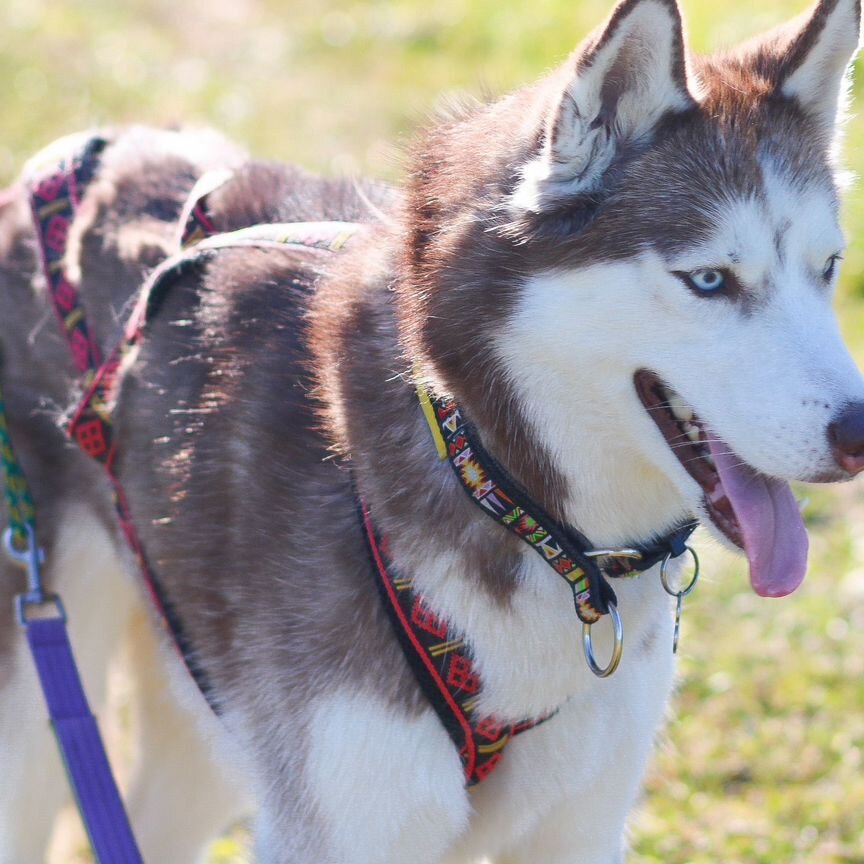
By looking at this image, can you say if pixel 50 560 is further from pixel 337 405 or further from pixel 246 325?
pixel 337 405

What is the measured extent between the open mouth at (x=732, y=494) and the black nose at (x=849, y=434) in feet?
0.50

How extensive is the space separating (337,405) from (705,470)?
2.12ft

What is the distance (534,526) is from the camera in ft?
6.88

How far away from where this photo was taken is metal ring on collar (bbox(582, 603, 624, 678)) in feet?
6.90

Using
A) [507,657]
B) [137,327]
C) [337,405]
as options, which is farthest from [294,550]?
[137,327]

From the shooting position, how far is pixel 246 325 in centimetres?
254

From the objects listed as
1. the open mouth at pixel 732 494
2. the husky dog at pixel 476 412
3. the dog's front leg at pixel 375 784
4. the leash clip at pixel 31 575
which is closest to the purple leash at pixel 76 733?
the leash clip at pixel 31 575

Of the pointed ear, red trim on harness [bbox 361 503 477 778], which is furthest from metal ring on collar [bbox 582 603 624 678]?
the pointed ear

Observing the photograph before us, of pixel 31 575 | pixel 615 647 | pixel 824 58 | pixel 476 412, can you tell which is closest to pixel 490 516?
pixel 476 412

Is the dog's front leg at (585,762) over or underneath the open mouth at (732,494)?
underneath

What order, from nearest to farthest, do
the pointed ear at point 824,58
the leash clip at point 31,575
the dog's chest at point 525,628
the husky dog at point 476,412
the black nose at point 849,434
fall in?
the black nose at point 849,434
the husky dog at point 476,412
the pointed ear at point 824,58
the dog's chest at point 525,628
the leash clip at point 31,575

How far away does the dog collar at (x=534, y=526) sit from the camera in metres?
2.09

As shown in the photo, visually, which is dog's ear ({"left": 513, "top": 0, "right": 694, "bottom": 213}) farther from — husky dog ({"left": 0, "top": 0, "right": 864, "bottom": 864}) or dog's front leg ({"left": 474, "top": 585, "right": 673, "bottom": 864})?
dog's front leg ({"left": 474, "top": 585, "right": 673, "bottom": 864})

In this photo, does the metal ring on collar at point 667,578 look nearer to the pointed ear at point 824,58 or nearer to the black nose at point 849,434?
the black nose at point 849,434
